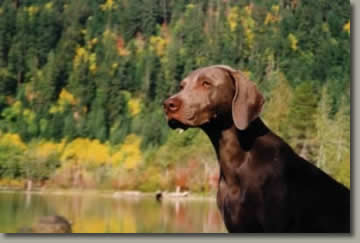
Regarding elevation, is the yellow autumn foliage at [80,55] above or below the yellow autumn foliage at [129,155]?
above

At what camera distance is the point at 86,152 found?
16.5ft

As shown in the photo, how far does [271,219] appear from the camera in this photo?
3564 mm

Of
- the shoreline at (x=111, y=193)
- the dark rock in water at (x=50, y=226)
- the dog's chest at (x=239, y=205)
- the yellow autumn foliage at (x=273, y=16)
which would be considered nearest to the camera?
the dog's chest at (x=239, y=205)

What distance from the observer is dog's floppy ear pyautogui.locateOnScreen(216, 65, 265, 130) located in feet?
11.5

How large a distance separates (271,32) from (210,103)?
1.69 m

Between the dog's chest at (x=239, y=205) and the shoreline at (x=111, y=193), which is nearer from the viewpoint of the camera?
the dog's chest at (x=239, y=205)

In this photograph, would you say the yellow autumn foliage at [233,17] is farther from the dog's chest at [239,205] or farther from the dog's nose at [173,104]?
the dog's chest at [239,205]

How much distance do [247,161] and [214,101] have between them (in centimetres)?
34

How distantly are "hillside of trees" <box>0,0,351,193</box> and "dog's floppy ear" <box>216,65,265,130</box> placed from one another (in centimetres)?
132

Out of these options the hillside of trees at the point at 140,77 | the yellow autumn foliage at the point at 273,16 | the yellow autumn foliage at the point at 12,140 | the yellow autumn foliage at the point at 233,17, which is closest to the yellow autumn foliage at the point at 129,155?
the hillside of trees at the point at 140,77

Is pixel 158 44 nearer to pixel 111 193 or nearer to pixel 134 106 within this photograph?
pixel 134 106

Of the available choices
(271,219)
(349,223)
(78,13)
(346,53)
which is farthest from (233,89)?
(78,13)

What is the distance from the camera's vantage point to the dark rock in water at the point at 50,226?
4.77 meters

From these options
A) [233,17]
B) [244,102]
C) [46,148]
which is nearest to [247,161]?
[244,102]
